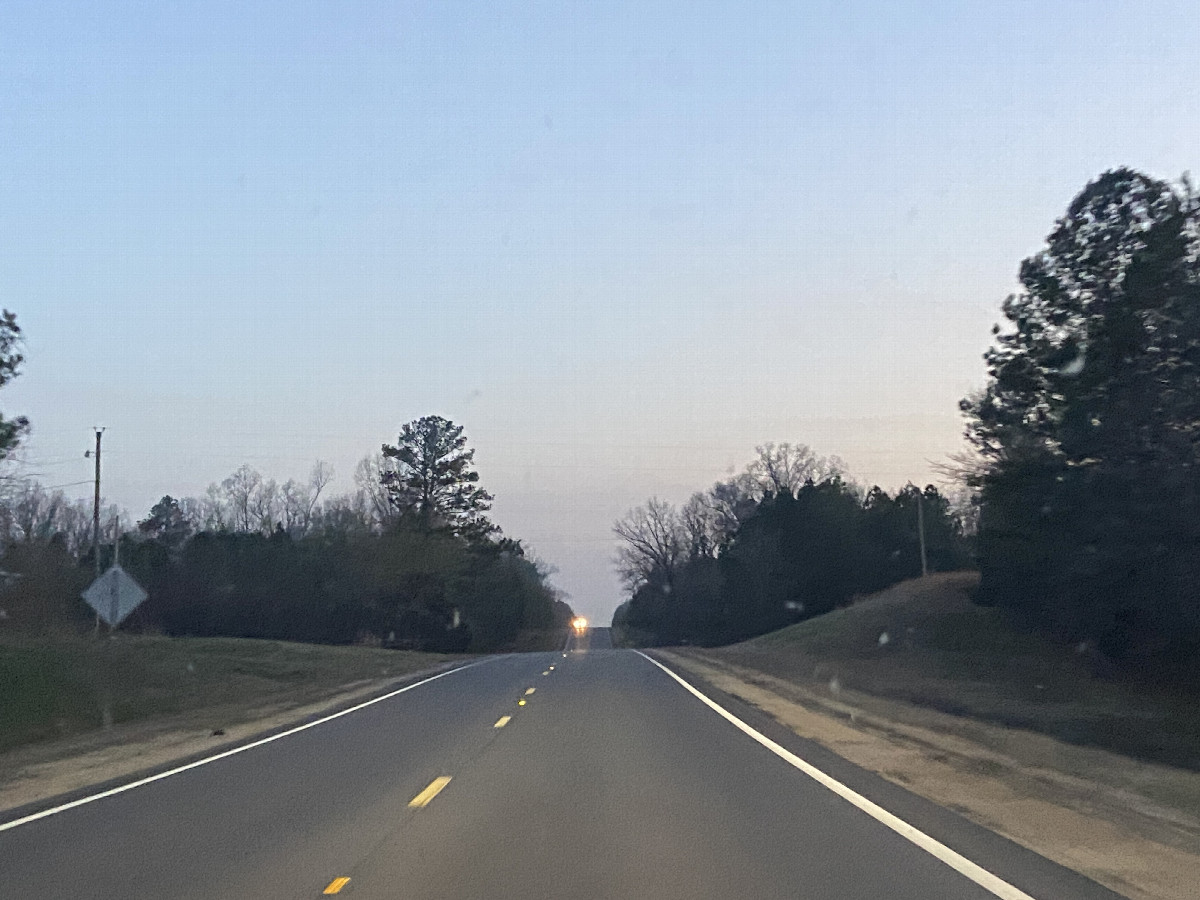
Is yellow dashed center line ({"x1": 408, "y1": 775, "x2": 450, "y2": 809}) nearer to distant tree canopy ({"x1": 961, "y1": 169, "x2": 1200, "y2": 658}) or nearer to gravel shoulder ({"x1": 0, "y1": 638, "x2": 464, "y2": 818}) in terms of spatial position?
gravel shoulder ({"x1": 0, "y1": 638, "x2": 464, "y2": 818})

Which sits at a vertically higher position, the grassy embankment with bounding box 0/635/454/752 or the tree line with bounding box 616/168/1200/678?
the tree line with bounding box 616/168/1200/678

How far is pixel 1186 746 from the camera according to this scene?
29672 millimetres

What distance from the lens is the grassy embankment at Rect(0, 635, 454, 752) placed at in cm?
2827

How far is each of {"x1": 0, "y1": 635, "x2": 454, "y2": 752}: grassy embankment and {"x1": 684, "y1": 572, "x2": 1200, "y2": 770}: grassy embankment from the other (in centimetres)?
1422

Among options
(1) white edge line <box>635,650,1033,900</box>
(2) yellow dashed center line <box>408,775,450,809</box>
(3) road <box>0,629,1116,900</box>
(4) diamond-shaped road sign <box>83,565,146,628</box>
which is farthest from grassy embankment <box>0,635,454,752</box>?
(1) white edge line <box>635,650,1033,900</box>

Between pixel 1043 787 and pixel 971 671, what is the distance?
119 feet

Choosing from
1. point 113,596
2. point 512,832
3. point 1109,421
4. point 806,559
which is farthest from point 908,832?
point 806,559

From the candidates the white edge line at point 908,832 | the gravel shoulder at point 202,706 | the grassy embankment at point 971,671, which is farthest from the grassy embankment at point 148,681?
the grassy embankment at point 971,671

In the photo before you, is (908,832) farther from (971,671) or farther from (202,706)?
(971,671)

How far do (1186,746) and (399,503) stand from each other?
8128 cm

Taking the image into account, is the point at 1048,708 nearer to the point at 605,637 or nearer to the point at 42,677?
the point at 42,677

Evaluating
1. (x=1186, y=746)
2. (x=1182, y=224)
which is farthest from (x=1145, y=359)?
(x=1186, y=746)

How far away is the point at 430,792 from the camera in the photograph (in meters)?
14.0

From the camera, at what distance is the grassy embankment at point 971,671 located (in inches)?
1255
